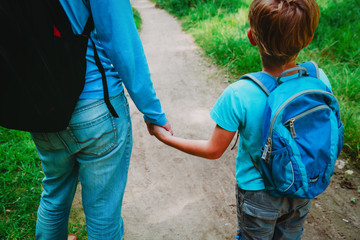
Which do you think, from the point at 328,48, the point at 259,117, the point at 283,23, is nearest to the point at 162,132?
the point at 259,117

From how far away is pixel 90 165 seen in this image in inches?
48.1

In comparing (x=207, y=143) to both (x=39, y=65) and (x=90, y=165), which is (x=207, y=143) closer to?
(x=90, y=165)

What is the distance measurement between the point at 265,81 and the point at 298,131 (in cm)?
26

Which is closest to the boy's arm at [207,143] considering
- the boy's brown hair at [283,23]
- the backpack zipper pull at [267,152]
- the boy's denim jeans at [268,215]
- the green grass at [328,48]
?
the backpack zipper pull at [267,152]

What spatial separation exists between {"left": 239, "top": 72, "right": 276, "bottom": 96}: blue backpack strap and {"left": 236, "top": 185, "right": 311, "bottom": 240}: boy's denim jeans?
50 centimetres

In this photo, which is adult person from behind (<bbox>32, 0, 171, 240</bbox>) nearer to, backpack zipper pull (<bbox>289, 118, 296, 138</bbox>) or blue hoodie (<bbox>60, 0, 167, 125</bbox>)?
blue hoodie (<bbox>60, 0, 167, 125</bbox>)

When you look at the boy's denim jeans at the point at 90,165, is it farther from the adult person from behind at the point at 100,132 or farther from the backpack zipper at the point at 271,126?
the backpack zipper at the point at 271,126

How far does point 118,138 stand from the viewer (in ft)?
4.06

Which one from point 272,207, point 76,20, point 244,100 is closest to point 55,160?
point 76,20

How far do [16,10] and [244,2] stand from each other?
25.5ft

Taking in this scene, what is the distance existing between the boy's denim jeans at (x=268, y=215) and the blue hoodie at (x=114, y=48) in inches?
28.4

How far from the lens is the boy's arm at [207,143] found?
49.3 inches

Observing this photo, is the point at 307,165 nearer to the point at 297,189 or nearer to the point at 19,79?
the point at 297,189

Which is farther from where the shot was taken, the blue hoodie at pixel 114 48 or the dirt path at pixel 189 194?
the dirt path at pixel 189 194
